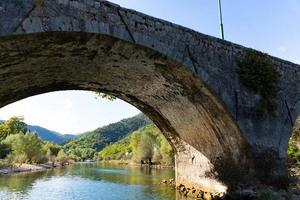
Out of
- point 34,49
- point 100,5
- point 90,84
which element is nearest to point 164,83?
point 90,84

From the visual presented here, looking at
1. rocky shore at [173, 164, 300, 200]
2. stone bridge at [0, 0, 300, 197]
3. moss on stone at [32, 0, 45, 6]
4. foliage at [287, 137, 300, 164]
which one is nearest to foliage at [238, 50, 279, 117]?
stone bridge at [0, 0, 300, 197]

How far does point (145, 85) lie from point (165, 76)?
61.0 inches

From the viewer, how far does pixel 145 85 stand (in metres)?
14.0

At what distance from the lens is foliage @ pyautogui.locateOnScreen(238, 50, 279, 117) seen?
1401 centimetres

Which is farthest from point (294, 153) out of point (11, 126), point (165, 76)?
point (11, 126)

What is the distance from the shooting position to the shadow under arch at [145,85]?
10133mm

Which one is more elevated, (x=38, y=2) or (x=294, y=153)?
(x=38, y=2)

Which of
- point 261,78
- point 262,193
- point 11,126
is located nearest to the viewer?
point 262,193

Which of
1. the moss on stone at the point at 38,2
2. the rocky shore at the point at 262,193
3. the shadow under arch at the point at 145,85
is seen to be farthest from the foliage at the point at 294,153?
the moss on stone at the point at 38,2

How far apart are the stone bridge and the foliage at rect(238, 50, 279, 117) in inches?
8.4

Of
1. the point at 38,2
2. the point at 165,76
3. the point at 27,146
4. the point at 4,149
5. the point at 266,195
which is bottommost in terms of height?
the point at 266,195

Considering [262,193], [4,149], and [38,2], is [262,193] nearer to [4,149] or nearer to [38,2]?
[38,2]

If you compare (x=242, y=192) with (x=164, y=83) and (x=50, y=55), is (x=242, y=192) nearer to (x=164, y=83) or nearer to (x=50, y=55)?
(x=164, y=83)

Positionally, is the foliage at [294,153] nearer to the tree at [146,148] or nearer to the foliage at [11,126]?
the tree at [146,148]
